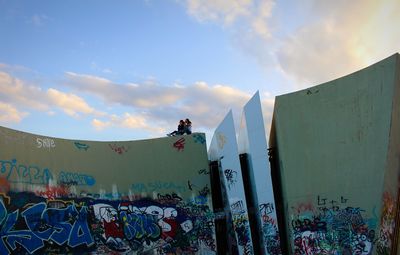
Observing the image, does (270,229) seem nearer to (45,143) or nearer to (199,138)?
(199,138)

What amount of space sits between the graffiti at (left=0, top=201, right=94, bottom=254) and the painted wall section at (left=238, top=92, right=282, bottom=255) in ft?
26.5

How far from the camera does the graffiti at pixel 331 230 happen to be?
50.9 ft

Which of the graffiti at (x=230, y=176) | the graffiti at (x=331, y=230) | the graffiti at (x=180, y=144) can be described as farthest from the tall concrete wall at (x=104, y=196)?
the graffiti at (x=331, y=230)

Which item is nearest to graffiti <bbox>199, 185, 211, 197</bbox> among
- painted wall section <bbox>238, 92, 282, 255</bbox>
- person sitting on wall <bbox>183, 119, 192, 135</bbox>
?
person sitting on wall <bbox>183, 119, 192, 135</bbox>

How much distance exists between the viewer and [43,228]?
1909 centimetres

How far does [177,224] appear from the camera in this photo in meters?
22.5

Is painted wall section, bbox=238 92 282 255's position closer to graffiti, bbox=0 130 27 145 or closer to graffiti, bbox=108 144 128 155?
graffiti, bbox=108 144 128 155

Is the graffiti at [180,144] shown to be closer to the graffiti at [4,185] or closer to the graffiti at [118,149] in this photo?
the graffiti at [118,149]

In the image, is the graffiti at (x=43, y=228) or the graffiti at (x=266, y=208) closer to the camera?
the graffiti at (x=266, y=208)

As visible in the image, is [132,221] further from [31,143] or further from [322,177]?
[322,177]

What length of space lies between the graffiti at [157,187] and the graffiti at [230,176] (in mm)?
2664

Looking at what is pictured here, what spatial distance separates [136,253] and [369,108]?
42.0 ft

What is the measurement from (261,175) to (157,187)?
6.64 metres

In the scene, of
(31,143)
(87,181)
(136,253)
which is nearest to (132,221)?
(136,253)
